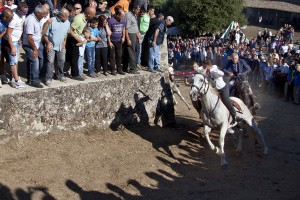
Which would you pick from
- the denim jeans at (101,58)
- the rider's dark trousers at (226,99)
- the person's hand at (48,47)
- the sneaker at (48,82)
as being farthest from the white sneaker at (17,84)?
the rider's dark trousers at (226,99)

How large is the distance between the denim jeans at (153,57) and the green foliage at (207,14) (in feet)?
82.7

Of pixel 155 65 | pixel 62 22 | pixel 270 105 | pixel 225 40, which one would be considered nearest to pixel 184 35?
pixel 225 40

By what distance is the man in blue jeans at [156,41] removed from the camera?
13656 mm

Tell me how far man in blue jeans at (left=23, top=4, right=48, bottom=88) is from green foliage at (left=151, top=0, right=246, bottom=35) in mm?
29003

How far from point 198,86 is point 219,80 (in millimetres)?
1217

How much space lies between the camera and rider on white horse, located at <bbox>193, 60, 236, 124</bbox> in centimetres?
1148

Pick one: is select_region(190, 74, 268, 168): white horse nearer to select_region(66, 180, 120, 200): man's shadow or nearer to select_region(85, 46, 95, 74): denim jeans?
select_region(85, 46, 95, 74): denim jeans

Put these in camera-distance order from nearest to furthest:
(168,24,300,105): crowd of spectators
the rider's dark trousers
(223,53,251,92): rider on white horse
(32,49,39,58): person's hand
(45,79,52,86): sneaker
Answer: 1. (32,49,39,58): person's hand
2. (45,79,52,86): sneaker
3. the rider's dark trousers
4. (223,53,251,92): rider on white horse
5. (168,24,300,105): crowd of spectators

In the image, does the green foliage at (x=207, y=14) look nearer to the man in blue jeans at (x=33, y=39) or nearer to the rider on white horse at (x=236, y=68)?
the rider on white horse at (x=236, y=68)

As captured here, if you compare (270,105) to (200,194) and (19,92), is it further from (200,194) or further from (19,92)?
(19,92)

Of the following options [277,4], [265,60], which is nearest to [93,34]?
[265,60]

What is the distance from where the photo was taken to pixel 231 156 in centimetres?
1245

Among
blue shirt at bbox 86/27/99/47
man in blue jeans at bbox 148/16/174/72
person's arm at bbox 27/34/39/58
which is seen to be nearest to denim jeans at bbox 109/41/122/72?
blue shirt at bbox 86/27/99/47

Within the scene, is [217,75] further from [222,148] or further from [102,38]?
[102,38]
